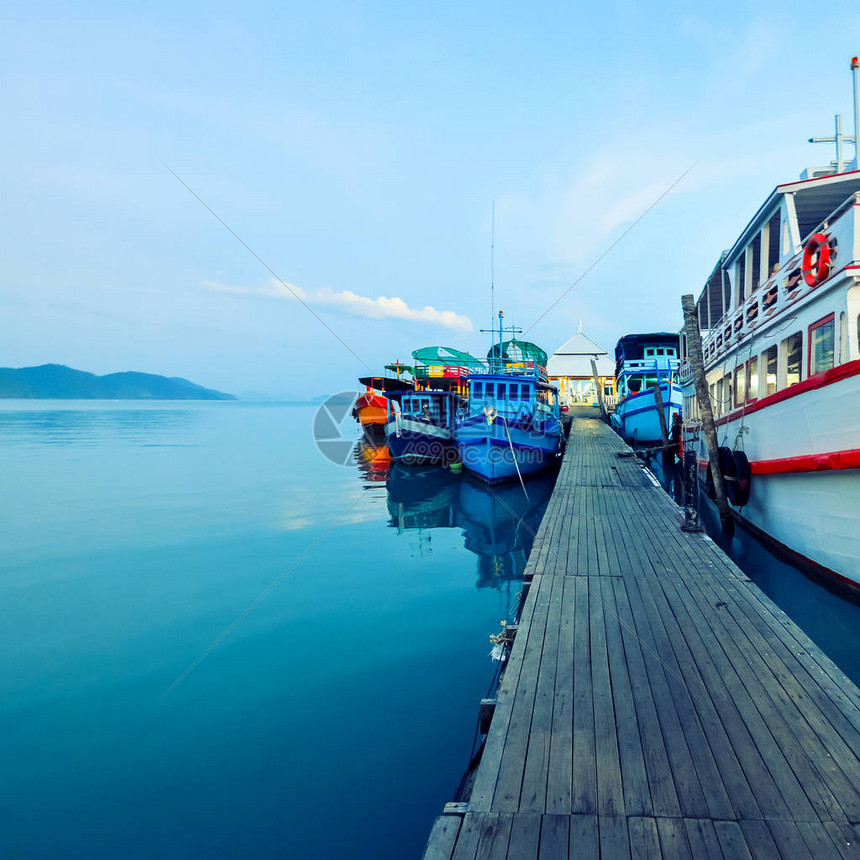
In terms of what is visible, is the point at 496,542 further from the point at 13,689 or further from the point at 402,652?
the point at 13,689

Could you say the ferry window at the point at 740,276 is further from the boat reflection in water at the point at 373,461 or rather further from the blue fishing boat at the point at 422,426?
the boat reflection in water at the point at 373,461

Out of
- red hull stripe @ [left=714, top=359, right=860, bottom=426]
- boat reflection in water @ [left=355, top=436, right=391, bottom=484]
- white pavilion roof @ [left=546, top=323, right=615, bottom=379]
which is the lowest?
boat reflection in water @ [left=355, top=436, right=391, bottom=484]

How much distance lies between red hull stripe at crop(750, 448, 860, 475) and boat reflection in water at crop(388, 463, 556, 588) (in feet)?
19.2

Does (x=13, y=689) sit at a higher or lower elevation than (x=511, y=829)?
lower

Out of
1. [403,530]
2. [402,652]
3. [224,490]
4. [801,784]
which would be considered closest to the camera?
[801,784]

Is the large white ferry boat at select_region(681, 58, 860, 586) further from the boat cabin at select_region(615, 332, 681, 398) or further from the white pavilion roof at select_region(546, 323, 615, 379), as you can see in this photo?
the white pavilion roof at select_region(546, 323, 615, 379)

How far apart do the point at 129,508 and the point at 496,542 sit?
15087mm

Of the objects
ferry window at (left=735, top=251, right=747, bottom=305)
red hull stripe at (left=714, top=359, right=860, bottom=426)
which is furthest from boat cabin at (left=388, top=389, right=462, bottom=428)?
red hull stripe at (left=714, top=359, right=860, bottom=426)

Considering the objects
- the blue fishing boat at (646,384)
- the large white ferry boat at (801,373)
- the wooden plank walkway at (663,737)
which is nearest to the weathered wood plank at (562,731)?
the wooden plank walkway at (663,737)

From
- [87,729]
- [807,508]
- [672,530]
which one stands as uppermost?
[807,508]

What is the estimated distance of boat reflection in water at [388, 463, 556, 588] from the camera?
42.5ft

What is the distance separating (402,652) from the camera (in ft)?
26.4

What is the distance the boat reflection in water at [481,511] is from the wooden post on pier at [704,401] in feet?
16.8

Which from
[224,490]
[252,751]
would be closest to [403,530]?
[252,751]
